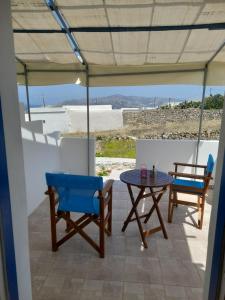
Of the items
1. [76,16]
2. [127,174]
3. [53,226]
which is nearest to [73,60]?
[76,16]

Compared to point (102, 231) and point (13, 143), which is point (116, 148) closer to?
point (102, 231)

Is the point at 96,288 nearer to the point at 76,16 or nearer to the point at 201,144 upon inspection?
the point at 76,16

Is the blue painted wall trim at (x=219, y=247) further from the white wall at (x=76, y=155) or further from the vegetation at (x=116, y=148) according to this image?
the vegetation at (x=116, y=148)

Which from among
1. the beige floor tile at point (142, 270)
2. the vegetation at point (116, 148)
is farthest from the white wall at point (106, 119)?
the beige floor tile at point (142, 270)

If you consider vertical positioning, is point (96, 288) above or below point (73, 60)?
below

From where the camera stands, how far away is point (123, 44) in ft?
10.3

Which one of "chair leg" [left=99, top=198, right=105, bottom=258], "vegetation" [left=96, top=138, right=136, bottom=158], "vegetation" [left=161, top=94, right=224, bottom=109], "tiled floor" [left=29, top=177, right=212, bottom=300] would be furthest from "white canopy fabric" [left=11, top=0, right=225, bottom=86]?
"vegetation" [left=161, top=94, right=224, bottom=109]

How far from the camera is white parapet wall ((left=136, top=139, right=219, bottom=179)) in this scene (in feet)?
15.1

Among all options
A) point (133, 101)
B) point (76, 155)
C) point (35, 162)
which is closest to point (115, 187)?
point (76, 155)

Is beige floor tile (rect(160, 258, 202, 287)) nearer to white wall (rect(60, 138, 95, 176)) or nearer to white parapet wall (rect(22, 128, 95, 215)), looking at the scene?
white parapet wall (rect(22, 128, 95, 215))

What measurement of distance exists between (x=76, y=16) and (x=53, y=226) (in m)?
2.24

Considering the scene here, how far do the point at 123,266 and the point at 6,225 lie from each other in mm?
1560

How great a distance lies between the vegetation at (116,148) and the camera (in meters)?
8.73

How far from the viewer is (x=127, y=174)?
3.06 meters
